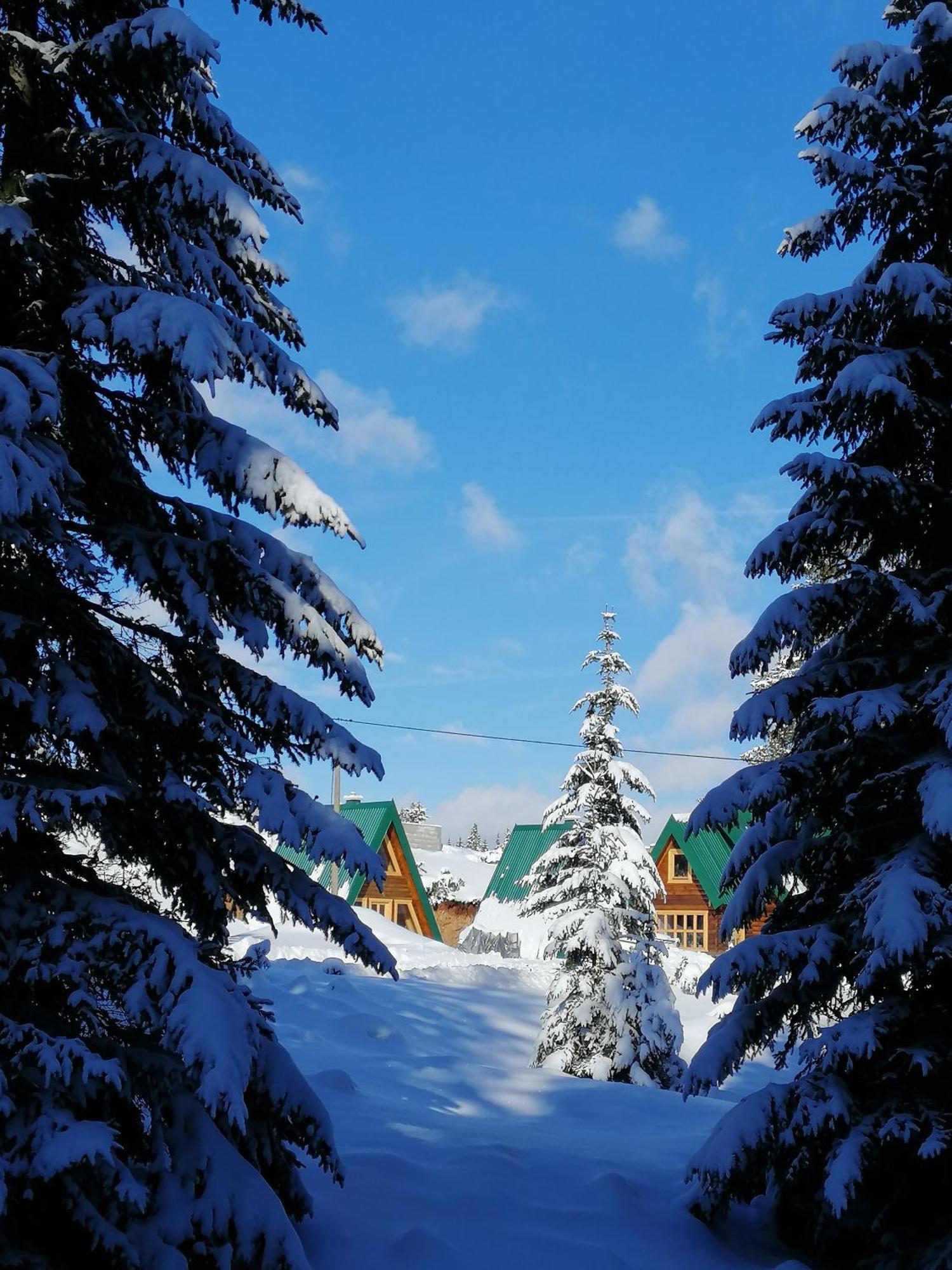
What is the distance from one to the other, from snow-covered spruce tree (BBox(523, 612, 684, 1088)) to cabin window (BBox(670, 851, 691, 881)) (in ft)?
73.3

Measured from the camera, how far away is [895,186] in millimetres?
7277

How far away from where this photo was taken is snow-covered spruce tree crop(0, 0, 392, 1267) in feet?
14.2

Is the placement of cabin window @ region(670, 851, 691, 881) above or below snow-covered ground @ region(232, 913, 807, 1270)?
above

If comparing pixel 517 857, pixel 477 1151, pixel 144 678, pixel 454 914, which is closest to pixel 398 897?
pixel 517 857

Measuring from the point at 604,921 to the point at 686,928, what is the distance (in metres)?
25.1

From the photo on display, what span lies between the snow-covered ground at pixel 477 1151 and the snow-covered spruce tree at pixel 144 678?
1221mm

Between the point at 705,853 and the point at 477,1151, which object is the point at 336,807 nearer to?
the point at 705,853

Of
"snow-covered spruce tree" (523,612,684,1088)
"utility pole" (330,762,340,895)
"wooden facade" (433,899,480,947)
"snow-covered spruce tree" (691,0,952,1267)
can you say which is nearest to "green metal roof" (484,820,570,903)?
"wooden facade" (433,899,480,947)

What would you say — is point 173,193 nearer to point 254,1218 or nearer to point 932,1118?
point 254,1218

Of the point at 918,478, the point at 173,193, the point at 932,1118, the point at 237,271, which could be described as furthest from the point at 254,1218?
the point at 918,478

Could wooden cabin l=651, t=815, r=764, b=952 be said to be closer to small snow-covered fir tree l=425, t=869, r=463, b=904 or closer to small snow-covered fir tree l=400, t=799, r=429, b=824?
small snow-covered fir tree l=425, t=869, r=463, b=904

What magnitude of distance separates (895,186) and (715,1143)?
6493 millimetres

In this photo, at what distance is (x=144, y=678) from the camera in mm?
5609

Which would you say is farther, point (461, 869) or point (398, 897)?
point (461, 869)
